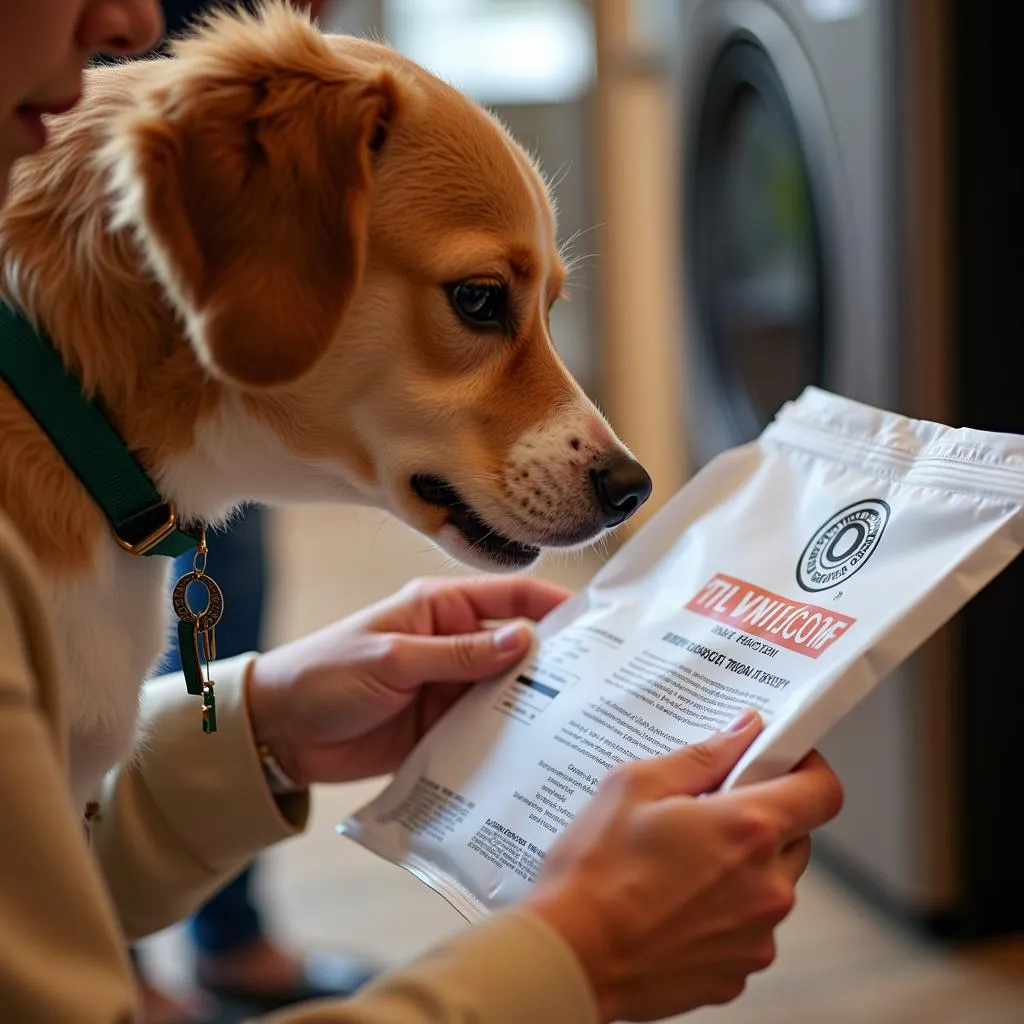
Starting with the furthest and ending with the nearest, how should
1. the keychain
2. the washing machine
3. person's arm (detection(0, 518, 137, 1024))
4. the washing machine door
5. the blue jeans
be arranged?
the washing machine door → the blue jeans → the washing machine → the keychain → person's arm (detection(0, 518, 137, 1024))

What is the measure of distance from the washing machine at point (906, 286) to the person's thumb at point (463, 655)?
0.83 metres

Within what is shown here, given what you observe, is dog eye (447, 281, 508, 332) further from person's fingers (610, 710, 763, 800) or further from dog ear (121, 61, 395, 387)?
person's fingers (610, 710, 763, 800)

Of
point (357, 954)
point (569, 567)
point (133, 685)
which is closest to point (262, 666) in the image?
point (133, 685)

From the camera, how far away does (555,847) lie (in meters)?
0.69

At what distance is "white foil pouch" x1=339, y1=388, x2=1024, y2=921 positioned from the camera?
28.7 inches

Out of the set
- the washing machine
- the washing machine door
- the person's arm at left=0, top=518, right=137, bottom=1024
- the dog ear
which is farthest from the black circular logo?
the washing machine door

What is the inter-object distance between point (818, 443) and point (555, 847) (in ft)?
1.14

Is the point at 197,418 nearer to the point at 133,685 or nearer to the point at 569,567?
the point at 133,685

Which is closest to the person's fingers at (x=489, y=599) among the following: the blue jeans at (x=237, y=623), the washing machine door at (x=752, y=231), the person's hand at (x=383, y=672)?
the person's hand at (x=383, y=672)

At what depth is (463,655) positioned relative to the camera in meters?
0.94

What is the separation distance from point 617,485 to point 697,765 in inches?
10.6

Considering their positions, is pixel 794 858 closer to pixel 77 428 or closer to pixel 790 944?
pixel 77 428

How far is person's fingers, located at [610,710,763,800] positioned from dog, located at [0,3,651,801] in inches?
9.7

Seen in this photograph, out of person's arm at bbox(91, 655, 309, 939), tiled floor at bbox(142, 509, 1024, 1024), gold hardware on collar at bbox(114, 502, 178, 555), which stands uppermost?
gold hardware on collar at bbox(114, 502, 178, 555)
